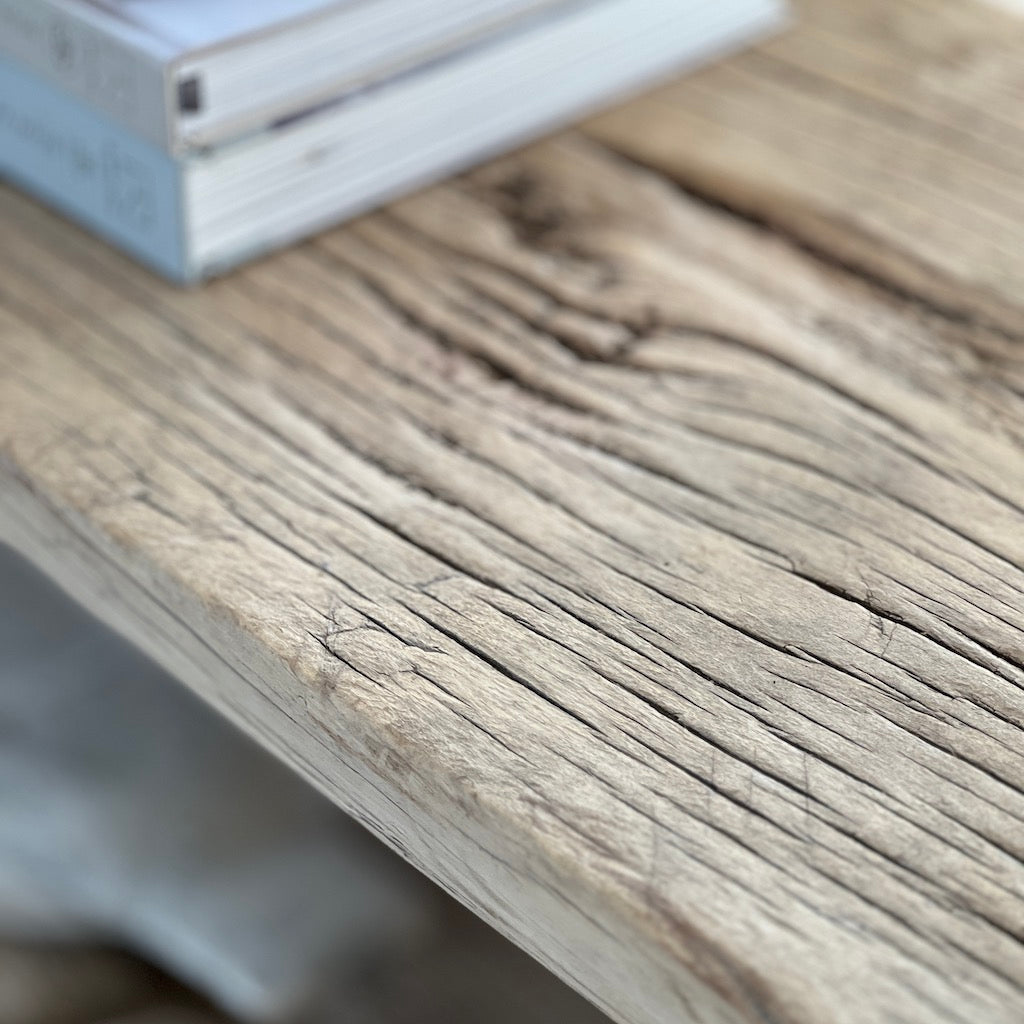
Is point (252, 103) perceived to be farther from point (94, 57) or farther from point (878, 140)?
point (878, 140)

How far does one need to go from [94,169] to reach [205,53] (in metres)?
0.09

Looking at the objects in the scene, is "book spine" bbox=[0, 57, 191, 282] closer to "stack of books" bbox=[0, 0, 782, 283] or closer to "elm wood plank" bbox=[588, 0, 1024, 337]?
"stack of books" bbox=[0, 0, 782, 283]

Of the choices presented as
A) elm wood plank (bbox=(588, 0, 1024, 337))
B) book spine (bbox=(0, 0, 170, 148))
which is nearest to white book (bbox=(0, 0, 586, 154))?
book spine (bbox=(0, 0, 170, 148))

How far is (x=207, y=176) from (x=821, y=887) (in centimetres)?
37

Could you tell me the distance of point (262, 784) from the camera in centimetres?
77

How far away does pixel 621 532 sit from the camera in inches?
18.6

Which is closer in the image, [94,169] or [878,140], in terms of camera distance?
[94,169]

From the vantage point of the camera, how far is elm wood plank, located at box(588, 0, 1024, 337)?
0.63 meters

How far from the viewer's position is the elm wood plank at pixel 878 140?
2.08ft

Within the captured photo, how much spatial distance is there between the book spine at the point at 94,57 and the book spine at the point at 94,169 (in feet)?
0.03

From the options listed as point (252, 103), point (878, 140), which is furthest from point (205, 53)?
point (878, 140)

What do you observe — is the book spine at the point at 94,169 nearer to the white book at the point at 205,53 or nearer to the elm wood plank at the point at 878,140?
the white book at the point at 205,53

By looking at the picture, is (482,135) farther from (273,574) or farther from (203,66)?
(273,574)

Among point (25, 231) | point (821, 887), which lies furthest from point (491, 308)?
point (821, 887)
